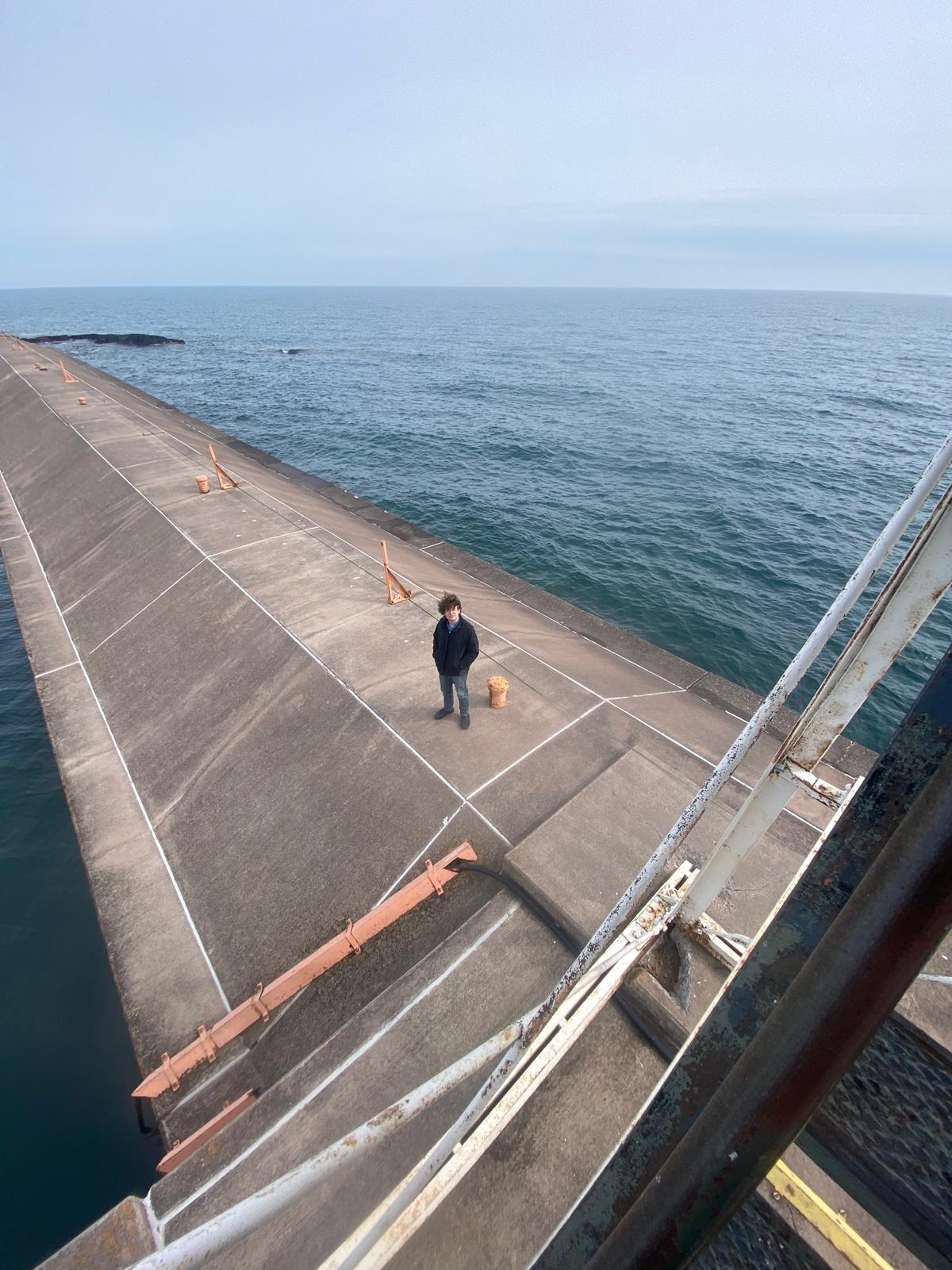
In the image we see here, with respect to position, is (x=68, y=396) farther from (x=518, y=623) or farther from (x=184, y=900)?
(x=184, y=900)

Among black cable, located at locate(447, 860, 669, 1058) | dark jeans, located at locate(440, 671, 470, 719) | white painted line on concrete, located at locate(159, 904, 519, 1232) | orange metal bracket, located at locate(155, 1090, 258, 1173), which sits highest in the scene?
dark jeans, located at locate(440, 671, 470, 719)

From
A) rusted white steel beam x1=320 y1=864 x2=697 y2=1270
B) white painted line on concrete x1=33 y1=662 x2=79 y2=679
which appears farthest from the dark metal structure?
white painted line on concrete x1=33 y1=662 x2=79 y2=679

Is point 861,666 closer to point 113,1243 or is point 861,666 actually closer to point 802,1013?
point 802,1013

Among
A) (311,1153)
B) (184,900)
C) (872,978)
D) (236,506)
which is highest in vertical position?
(872,978)

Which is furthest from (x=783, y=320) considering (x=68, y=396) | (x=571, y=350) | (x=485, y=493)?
(x=68, y=396)

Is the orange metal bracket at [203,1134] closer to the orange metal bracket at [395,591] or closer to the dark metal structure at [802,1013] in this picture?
the dark metal structure at [802,1013]

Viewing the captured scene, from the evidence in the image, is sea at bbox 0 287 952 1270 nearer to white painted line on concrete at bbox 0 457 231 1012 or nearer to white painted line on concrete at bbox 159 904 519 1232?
white painted line on concrete at bbox 0 457 231 1012
